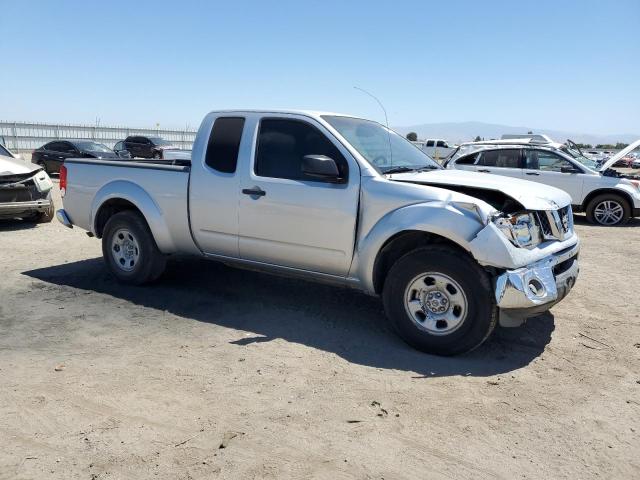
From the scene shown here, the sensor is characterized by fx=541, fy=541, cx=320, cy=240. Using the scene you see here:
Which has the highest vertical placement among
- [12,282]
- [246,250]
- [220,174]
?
[220,174]

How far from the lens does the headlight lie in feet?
13.4

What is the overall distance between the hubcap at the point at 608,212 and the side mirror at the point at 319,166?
9608 millimetres

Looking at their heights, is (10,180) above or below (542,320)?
above

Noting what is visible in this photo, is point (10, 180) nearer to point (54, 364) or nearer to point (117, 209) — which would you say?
point (117, 209)

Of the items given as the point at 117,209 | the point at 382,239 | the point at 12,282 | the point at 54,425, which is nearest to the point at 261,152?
the point at 382,239

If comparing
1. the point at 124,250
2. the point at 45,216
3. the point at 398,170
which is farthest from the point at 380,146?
the point at 45,216

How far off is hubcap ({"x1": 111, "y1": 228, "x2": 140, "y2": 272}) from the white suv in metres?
8.49

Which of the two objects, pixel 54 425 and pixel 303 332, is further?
pixel 303 332

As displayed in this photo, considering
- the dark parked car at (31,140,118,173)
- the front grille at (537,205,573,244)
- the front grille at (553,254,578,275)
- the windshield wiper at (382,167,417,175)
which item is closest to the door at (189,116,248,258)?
the windshield wiper at (382,167,417,175)

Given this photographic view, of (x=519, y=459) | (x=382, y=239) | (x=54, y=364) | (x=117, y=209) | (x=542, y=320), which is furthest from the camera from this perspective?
(x=117, y=209)

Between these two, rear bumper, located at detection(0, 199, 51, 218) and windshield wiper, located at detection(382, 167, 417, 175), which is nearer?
windshield wiper, located at detection(382, 167, 417, 175)

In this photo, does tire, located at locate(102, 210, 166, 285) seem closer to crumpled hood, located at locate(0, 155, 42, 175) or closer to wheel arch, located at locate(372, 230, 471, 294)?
wheel arch, located at locate(372, 230, 471, 294)

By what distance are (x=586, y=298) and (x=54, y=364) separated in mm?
5257

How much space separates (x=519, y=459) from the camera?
2928mm
